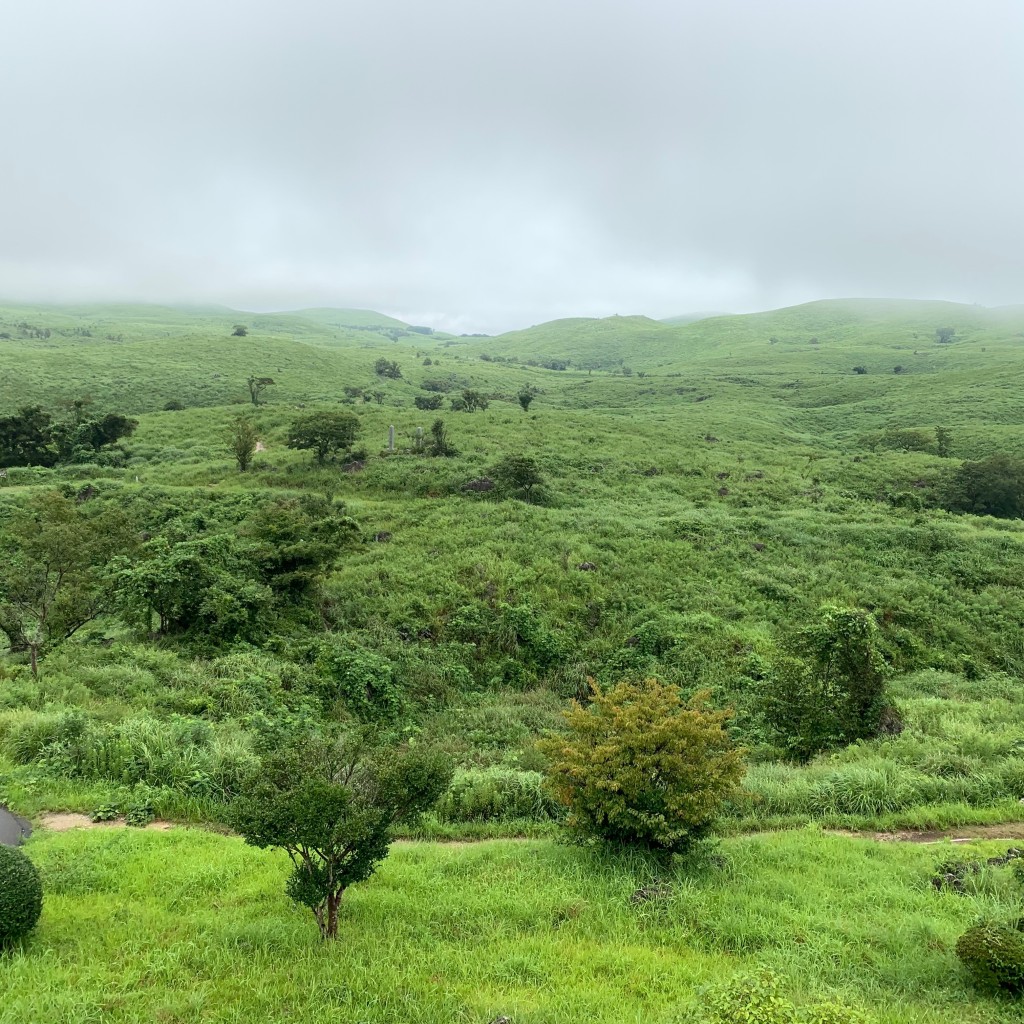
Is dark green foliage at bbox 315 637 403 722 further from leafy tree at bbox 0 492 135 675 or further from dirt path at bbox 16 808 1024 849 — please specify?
leafy tree at bbox 0 492 135 675

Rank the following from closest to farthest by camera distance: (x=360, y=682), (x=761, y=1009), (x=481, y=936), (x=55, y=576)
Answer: (x=761, y=1009) < (x=481, y=936) < (x=55, y=576) < (x=360, y=682)

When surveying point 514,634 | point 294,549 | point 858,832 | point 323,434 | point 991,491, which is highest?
point 991,491

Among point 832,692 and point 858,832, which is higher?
point 832,692

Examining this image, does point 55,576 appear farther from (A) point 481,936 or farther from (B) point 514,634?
(A) point 481,936

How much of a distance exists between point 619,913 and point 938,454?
5431 centimetres

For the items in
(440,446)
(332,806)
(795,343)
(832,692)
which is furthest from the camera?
(795,343)

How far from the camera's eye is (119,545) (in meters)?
17.6

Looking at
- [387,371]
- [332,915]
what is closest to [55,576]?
[332,915]

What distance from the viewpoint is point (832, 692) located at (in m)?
15.0

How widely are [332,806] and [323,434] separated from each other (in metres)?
35.0

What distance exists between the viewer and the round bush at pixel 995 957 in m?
5.95

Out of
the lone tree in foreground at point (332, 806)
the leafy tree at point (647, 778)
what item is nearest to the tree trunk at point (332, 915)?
the lone tree in foreground at point (332, 806)

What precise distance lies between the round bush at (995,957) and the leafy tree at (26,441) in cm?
4902

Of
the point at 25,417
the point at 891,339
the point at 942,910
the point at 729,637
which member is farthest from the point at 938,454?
the point at 891,339
